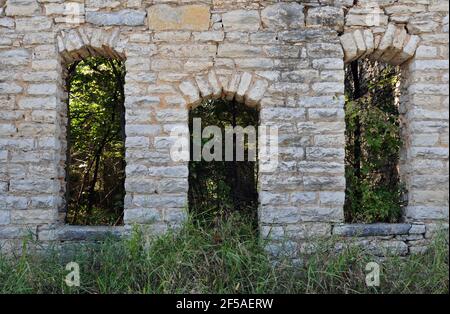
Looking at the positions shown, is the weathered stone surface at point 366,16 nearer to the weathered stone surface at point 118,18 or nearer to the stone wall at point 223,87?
the stone wall at point 223,87

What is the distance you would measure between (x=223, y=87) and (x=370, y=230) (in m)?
2.09

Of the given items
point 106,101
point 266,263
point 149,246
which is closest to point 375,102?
point 266,263

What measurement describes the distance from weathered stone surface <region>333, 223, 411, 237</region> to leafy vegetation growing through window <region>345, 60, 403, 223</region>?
24 centimetres

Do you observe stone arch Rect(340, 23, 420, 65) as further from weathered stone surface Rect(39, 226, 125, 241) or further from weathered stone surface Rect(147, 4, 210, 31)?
weathered stone surface Rect(39, 226, 125, 241)

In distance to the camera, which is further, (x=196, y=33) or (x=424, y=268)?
(x=196, y=33)

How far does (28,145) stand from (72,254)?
1200 mm

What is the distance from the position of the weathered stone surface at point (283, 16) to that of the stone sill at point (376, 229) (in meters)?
2.12

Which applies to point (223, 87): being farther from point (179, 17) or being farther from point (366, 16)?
point (366, 16)

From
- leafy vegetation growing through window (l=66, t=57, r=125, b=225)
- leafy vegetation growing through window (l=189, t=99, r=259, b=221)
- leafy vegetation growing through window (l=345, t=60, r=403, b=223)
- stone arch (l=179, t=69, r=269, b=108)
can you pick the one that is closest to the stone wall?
stone arch (l=179, t=69, r=269, b=108)

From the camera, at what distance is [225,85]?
15.1ft

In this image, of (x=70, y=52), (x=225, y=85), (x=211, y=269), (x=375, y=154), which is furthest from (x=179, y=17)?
(x=375, y=154)

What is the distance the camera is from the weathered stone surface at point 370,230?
458 cm

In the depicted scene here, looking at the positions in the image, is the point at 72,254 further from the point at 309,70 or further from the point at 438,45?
the point at 438,45

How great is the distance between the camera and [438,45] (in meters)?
4.68
